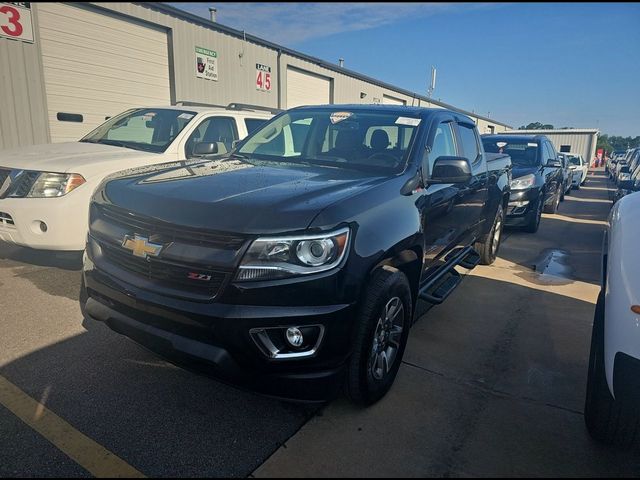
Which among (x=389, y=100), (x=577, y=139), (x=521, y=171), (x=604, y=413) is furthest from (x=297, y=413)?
(x=577, y=139)

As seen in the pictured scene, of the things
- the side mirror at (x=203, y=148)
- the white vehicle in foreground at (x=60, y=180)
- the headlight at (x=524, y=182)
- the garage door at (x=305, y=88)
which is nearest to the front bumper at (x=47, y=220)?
the white vehicle in foreground at (x=60, y=180)

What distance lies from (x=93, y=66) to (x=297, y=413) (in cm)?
967

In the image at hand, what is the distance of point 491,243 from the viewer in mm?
6125

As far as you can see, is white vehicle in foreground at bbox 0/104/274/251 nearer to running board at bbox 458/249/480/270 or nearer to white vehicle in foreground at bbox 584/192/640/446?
running board at bbox 458/249/480/270

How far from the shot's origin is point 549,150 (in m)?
10.2

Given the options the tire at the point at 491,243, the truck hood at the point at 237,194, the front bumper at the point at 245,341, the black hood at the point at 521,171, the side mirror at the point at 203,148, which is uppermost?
the side mirror at the point at 203,148

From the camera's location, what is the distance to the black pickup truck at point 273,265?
217 cm

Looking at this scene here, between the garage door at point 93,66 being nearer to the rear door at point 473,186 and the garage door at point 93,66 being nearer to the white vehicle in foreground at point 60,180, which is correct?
the white vehicle in foreground at point 60,180

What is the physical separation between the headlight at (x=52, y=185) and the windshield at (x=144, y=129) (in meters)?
1.25

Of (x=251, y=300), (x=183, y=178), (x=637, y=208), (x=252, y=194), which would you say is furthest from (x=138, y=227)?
(x=637, y=208)

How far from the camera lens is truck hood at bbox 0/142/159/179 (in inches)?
172

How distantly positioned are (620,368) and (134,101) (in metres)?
11.0

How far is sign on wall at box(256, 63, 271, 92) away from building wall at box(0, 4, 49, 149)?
20.9 feet

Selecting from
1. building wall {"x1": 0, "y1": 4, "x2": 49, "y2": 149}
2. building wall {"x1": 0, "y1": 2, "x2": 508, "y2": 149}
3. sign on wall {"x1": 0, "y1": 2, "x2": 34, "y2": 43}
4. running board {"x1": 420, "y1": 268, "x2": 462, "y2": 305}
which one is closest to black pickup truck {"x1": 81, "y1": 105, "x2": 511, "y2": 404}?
running board {"x1": 420, "y1": 268, "x2": 462, "y2": 305}
